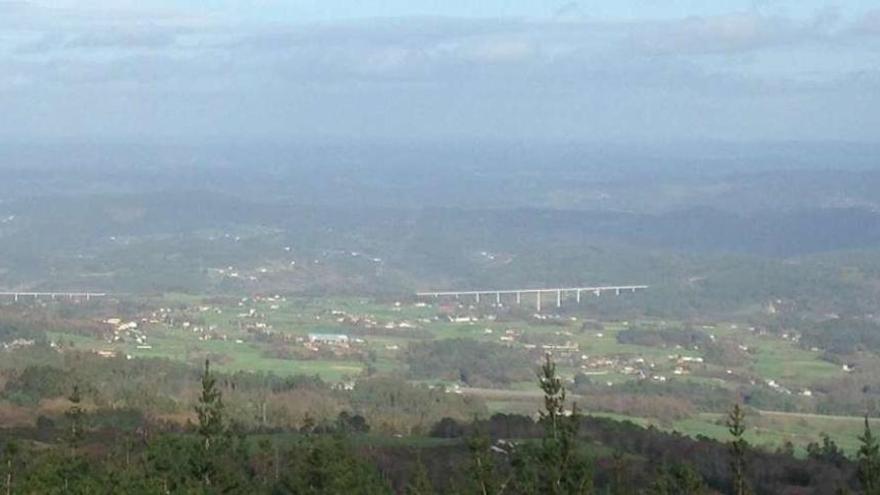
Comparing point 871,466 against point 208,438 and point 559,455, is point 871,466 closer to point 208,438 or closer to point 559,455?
point 559,455

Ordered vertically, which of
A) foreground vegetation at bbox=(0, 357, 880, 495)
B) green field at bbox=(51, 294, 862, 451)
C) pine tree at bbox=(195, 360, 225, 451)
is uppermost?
green field at bbox=(51, 294, 862, 451)

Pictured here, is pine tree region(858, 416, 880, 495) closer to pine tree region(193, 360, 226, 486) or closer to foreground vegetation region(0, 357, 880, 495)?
foreground vegetation region(0, 357, 880, 495)

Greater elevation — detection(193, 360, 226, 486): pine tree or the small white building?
the small white building

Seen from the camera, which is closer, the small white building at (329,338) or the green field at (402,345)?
the green field at (402,345)

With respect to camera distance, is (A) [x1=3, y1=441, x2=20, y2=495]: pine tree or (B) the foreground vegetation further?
(A) [x1=3, y1=441, x2=20, y2=495]: pine tree

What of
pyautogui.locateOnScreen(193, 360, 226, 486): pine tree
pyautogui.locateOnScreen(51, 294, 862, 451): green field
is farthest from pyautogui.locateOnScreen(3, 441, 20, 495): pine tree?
pyautogui.locateOnScreen(51, 294, 862, 451): green field

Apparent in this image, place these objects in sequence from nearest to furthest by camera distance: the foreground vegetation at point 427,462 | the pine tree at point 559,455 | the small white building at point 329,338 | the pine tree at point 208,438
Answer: the pine tree at point 559,455 → the foreground vegetation at point 427,462 → the pine tree at point 208,438 → the small white building at point 329,338

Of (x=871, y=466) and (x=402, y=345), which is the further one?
(x=402, y=345)

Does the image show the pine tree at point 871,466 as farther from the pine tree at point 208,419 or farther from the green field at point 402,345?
the green field at point 402,345

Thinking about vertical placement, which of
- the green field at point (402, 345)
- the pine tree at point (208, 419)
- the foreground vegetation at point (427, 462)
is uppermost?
the green field at point (402, 345)

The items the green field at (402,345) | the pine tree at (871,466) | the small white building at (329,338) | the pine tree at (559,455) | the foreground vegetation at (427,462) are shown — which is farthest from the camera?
the small white building at (329,338)

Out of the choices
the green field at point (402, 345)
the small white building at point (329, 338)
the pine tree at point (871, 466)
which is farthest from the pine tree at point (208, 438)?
the small white building at point (329, 338)

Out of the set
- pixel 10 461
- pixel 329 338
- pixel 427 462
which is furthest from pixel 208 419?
pixel 329 338

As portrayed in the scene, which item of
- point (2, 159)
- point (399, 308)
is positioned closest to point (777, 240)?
point (399, 308)
